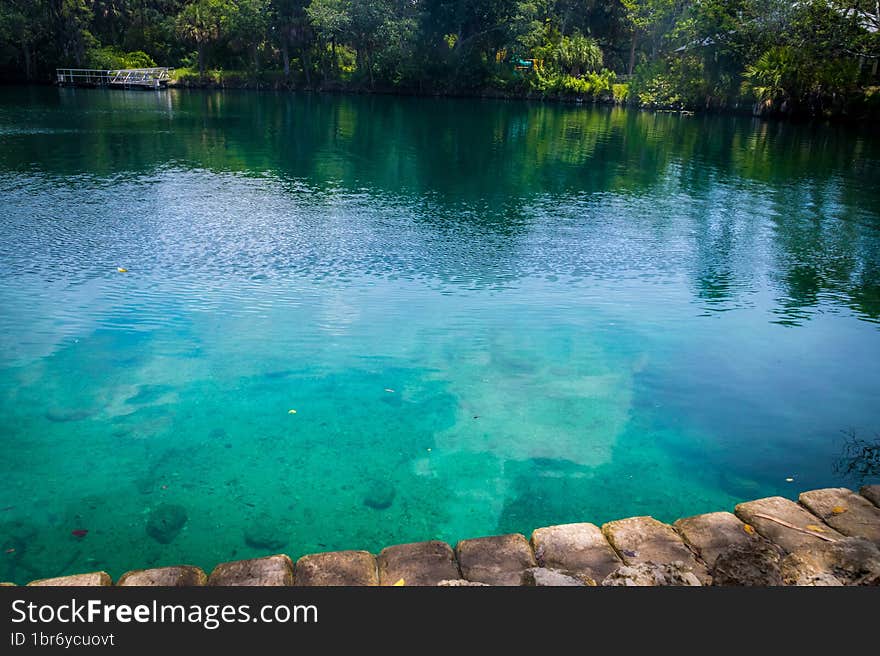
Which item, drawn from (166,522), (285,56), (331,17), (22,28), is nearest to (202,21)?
(285,56)

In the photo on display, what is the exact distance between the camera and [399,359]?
8.17m

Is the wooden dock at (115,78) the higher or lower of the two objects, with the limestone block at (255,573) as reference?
higher

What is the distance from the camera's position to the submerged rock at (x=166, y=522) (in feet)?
17.1

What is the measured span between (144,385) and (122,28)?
7398 centimetres

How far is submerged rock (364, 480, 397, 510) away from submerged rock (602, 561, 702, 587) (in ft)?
7.61

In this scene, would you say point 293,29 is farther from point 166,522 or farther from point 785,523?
point 785,523

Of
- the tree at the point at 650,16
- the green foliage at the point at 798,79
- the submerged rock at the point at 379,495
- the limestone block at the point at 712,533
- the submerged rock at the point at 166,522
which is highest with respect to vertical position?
the tree at the point at 650,16

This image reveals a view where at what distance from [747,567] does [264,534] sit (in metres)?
3.56

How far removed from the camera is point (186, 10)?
60.0 m

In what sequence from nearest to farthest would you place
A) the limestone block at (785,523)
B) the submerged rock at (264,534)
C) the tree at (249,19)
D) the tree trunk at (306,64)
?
the limestone block at (785,523) < the submerged rock at (264,534) < the tree at (249,19) < the tree trunk at (306,64)

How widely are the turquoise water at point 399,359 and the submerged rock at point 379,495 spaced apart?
27 millimetres

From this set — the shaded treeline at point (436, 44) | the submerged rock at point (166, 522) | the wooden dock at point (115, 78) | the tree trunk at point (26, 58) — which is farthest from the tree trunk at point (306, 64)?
the submerged rock at point (166, 522)

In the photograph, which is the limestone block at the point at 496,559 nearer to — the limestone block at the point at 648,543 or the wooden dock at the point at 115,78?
the limestone block at the point at 648,543

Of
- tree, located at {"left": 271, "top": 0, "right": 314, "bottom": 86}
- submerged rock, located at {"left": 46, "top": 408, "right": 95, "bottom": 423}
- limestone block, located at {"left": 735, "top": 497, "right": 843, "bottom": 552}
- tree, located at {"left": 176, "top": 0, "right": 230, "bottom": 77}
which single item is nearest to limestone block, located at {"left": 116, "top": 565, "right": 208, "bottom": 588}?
submerged rock, located at {"left": 46, "top": 408, "right": 95, "bottom": 423}
